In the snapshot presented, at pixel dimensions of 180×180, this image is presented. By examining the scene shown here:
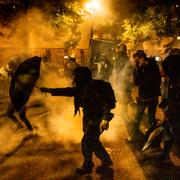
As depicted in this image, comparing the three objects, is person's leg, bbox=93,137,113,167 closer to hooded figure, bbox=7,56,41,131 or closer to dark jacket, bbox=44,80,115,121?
dark jacket, bbox=44,80,115,121

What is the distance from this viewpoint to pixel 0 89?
13.9 meters

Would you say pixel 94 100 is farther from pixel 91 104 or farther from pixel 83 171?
pixel 83 171

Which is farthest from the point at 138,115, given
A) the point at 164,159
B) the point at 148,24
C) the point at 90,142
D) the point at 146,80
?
the point at 148,24

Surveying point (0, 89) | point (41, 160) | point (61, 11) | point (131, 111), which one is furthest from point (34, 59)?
point (61, 11)

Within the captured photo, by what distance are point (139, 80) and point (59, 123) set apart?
9.04ft

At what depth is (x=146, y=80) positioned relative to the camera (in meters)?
6.12

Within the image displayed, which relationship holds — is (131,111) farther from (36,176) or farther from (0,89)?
(0,89)

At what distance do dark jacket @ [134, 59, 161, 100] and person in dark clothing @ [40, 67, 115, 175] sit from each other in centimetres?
169

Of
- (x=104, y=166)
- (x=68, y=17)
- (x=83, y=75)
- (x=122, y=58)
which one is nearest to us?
(x=83, y=75)

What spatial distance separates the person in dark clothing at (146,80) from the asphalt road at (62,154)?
78 centimetres

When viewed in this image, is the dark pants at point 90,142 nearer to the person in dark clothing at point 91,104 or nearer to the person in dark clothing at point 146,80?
the person in dark clothing at point 91,104

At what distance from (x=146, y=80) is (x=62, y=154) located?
6.67ft

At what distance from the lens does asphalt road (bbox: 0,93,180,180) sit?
16.2 ft

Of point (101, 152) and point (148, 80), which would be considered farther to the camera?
point (148, 80)
